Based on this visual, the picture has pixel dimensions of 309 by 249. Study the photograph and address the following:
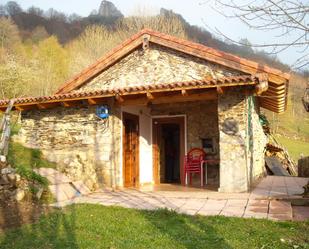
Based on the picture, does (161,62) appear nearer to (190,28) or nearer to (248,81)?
(248,81)

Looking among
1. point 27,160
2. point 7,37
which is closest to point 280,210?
point 27,160

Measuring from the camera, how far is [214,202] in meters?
7.97

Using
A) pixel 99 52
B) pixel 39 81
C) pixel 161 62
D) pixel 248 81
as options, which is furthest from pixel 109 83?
pixel 99 52

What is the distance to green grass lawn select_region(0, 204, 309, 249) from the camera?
4.94 metres

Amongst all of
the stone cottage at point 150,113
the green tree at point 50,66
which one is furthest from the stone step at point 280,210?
the green tree at point 50,66

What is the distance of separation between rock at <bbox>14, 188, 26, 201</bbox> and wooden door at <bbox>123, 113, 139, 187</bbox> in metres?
3.98

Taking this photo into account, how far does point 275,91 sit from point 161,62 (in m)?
3.38

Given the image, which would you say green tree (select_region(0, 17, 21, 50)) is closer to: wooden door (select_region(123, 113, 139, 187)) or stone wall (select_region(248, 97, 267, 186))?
wooden door (select_region(123, 113, 139, 187))

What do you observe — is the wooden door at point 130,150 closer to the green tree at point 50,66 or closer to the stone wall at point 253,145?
the stone wall at point 253,145

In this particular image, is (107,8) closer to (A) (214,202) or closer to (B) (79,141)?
(B) (79,141)

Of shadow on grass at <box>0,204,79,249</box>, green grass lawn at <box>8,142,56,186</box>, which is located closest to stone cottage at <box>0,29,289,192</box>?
green grass lawn at <box>8,142,56,186</box>

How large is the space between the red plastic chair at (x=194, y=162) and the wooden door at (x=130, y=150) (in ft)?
5.19

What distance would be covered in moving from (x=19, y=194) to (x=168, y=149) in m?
6.99

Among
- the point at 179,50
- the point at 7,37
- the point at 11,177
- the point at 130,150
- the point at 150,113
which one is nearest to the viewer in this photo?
the point at 11,177
